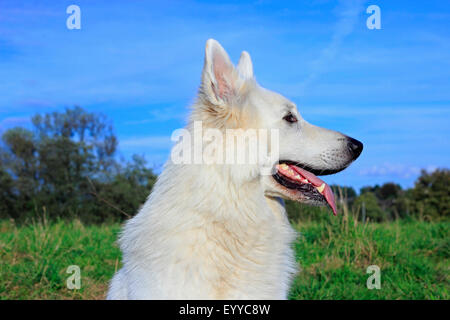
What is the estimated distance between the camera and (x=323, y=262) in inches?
263

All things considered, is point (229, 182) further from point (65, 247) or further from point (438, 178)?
point (438, 178)

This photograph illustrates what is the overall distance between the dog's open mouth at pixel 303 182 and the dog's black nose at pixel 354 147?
39 cm

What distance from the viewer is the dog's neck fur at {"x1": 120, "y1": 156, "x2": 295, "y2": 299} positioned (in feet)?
10.2

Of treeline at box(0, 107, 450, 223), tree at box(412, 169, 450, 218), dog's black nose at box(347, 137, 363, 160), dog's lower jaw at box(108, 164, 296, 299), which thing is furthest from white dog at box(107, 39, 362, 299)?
tree at box(412, 169, 450, 218)

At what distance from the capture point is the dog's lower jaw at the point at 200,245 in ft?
10.2

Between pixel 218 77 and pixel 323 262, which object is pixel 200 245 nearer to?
pixel 218 77

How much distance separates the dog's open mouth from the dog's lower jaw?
314 millimetres

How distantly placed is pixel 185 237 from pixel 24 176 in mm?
31574

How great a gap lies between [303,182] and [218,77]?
3.86 ft

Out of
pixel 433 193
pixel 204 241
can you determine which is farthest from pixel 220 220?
pixel 433 193

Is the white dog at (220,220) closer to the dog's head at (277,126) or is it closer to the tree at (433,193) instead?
the dog's head at (277,126)

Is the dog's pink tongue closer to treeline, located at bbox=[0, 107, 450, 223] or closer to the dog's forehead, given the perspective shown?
the dog's forehead

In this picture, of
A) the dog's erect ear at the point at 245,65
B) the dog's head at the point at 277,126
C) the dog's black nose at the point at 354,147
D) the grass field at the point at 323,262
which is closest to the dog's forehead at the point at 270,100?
the dog's head at the point at 277,126
